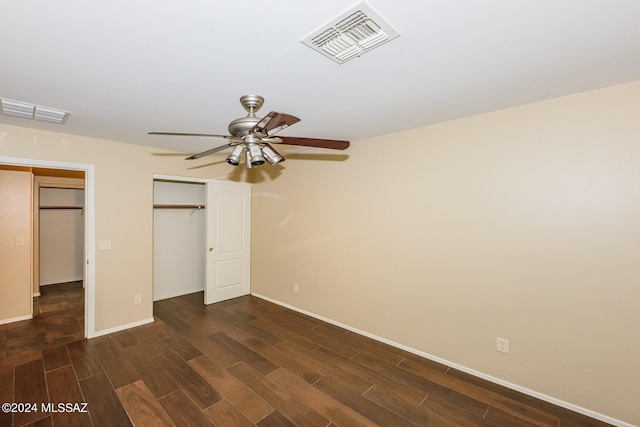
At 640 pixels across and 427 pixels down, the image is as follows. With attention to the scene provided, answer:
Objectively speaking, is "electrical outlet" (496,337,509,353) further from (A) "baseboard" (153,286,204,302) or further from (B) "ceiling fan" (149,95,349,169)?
(A) "baseboard" (153,286,204,302)

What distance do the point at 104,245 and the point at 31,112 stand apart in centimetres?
164

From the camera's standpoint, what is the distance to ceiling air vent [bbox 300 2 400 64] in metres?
1.31

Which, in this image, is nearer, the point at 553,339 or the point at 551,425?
the point at 551,425

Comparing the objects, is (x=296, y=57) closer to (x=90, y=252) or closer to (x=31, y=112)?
(x=31, y=112)

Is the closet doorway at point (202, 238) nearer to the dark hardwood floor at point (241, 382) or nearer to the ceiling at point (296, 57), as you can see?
the dark hardwood floor at point (241, 382)

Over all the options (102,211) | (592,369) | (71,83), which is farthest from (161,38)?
(592,369)

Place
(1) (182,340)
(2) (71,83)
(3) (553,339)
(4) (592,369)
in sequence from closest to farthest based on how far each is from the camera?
(2) (71,83) → (4) (592,369) → (3) (553,339) → (1) (182,340)

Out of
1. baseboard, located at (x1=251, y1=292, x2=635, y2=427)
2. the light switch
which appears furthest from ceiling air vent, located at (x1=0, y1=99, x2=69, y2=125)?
baseboard, located at (x1=251, y1=292, x2=635, y2=427)

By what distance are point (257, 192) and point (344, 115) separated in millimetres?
2784

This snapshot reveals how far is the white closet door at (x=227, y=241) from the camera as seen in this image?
459 cm

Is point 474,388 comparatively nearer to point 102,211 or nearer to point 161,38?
point 161,38

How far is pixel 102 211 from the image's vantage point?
11.5 feet

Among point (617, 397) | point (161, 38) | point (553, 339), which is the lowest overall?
point (617, 397)

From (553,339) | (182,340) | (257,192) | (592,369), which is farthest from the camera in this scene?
(257,192)
